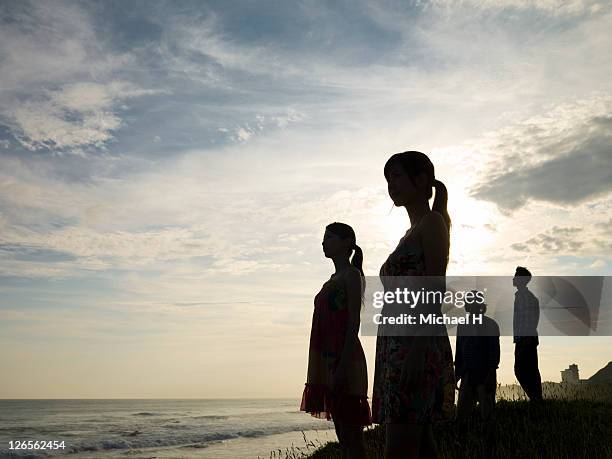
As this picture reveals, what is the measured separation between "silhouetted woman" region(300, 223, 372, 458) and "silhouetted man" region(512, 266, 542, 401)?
6379 mm

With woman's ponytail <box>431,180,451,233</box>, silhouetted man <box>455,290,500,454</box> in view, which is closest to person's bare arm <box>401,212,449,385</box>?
woman's ponytail <box>431,180,451,233</box>

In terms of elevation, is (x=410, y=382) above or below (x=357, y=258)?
below

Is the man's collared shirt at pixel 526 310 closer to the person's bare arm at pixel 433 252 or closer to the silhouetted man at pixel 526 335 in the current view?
the silhouetted man at pixel 526 335

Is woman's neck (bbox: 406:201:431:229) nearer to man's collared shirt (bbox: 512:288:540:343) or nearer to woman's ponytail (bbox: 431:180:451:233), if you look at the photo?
woman's ponytail (bbox: 431:180:451:233)

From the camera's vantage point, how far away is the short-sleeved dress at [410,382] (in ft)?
9.65

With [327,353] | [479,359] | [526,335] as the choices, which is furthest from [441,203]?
[526,335]

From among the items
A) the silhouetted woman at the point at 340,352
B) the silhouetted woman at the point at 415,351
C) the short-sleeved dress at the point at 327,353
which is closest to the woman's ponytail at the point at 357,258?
the silhouetted woman at the point at 340,352

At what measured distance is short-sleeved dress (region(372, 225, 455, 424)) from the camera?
2941 mm

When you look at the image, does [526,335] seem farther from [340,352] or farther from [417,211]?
[417,211]

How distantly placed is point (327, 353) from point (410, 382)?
7.30 feet

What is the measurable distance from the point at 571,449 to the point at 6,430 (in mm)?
47956

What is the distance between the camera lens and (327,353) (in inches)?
200

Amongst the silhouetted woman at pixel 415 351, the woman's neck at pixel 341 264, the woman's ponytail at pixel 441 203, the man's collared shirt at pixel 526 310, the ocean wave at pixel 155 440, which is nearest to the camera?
the silhouetted woman at pixel 415 351

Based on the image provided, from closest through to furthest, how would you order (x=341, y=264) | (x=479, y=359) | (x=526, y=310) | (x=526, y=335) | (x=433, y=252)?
(x=433, y=252), (x=341, y=264), (x=479, y=359), (x=526, y=310), (x=526, y=335)
